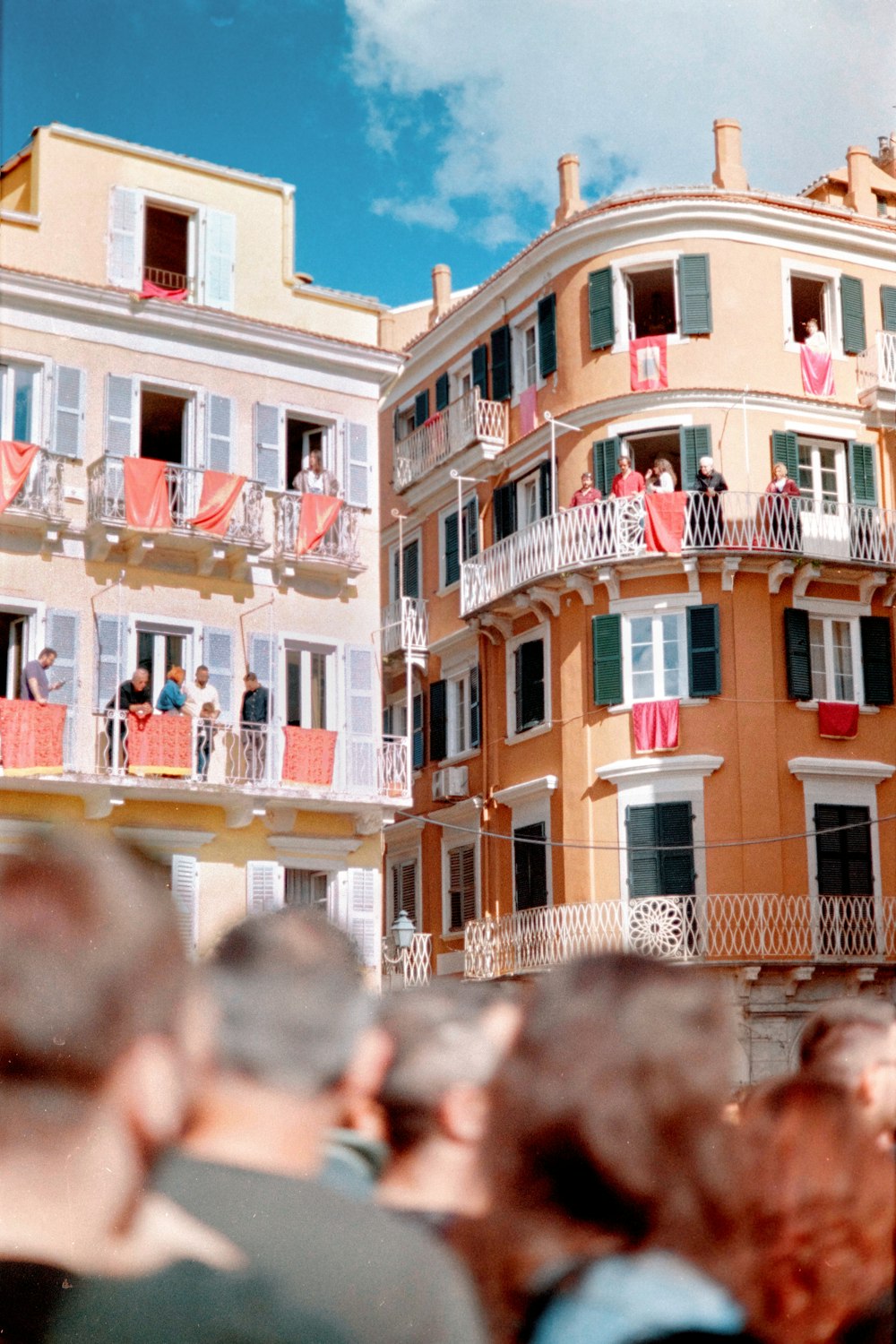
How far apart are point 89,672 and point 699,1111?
0.49 metres

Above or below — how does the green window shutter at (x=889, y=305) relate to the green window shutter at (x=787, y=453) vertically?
below

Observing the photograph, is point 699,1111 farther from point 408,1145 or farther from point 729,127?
point 729,127

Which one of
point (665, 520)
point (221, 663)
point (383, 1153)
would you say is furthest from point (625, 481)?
point (383, 1153)

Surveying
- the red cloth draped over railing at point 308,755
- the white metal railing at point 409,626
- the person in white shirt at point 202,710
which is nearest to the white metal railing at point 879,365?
the white metal railing at point 409,626

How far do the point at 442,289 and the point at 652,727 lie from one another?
0.82m

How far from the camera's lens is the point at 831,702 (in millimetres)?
2586

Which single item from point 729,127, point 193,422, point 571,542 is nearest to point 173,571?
point 193,422

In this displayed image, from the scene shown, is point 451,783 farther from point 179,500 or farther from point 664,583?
point 179,500

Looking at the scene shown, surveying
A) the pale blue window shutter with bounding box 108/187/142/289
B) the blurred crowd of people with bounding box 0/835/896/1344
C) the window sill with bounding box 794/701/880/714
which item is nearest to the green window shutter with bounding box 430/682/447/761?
the window sill with bounding box 794/701/880/714

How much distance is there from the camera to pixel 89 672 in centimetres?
117

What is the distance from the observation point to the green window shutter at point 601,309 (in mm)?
2277

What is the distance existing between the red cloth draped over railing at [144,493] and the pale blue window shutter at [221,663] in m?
0.09

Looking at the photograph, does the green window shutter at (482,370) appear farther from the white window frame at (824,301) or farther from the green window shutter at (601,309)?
the white window frame at (824,301)

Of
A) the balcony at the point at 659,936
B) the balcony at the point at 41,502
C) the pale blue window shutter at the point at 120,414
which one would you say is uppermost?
the pale blue window shutter at the point at 120,414
